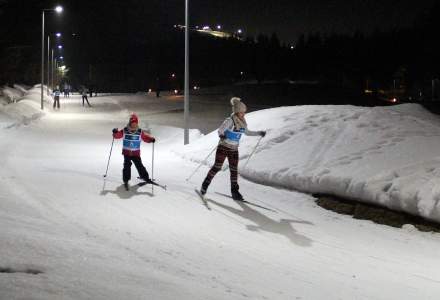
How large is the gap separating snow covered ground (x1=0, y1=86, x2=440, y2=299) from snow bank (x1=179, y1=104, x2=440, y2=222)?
5cm

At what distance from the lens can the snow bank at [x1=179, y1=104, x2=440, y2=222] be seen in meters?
10.7

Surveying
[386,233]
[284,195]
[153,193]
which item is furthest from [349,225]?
[153,193]

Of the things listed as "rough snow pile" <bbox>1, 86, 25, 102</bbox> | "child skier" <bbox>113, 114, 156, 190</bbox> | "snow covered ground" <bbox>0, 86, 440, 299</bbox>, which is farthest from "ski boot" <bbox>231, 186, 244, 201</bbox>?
"rough snow pile" <bbox>1, 86, 25, 102</bbox>

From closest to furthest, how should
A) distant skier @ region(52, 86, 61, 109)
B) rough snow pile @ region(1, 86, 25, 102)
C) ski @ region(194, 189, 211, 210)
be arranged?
1. ski @ region(194, 189, 211, 210)
2. distant skier @ region(52, 86, 61, 109)
3. rough snow pile @ region(1, 86, 25, 102)

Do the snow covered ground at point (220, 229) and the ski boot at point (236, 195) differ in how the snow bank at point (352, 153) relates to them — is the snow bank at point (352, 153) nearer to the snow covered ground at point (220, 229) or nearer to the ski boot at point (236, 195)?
the snow covered ground at point (220, 229)

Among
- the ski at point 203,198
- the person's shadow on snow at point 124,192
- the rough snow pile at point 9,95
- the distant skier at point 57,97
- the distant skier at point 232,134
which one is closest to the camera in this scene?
the ski at point 203,198

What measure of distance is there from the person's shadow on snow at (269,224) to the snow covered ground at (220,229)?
1.4 inches

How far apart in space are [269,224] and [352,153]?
4.74m

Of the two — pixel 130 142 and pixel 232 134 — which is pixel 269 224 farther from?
pixel 130 142

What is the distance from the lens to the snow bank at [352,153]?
10.7 m

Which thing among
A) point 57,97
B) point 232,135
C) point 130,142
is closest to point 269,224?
point 232,135

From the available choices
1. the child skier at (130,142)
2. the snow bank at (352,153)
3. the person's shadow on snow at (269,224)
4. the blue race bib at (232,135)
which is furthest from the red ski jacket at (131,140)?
the snow bank at (352,153)

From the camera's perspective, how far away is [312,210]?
11.2 metres

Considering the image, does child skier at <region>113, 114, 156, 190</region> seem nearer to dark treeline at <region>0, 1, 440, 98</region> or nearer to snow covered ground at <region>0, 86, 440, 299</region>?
Answer: snow covered ground at <region>0, 86, 440, 299</region>
